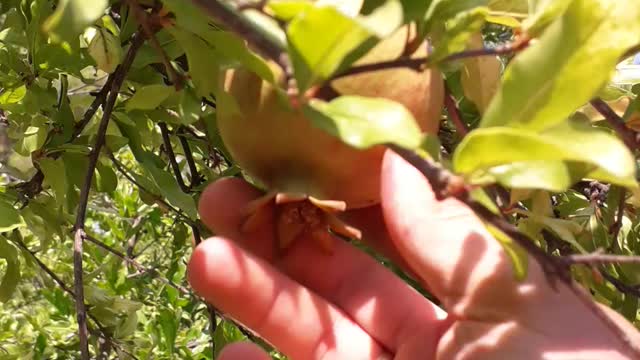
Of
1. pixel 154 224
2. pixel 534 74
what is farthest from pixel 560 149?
pixel 154 224

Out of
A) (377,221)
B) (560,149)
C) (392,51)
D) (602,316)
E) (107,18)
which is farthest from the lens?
(107,18)

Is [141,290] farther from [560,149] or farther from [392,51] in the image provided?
[560,149]

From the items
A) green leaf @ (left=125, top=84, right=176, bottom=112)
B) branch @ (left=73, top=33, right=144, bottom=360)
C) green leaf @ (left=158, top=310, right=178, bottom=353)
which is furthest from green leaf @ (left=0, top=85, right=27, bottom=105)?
green leaf @ (left=158, top=310, right=178, bottom=353)

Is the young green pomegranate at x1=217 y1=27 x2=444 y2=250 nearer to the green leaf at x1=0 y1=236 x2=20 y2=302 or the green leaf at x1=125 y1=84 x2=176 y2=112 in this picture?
the green leaf at x1=125 y1=84 x2=176 y2=112

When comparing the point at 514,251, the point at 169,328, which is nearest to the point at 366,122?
the point at 514,251

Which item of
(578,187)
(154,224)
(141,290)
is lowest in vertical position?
(141,290)
